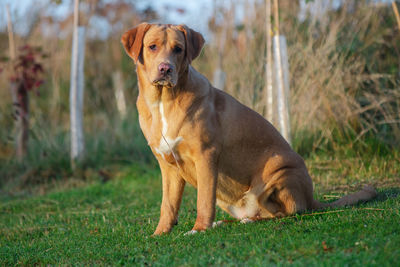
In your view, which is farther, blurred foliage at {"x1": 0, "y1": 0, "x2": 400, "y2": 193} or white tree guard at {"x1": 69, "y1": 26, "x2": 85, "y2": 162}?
white tree guard at {"x1": 69, "y1": 26, "x2": 85, "y2": 162}

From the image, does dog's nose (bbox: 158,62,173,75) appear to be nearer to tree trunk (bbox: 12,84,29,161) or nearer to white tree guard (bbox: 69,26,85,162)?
white tree guard (bbox: 69,26,85,162)

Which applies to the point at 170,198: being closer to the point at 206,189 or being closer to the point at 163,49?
the point at 206,189

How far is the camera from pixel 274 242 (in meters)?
3.44

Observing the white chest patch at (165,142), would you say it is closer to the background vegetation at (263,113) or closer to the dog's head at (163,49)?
the dog's head at (163,49)

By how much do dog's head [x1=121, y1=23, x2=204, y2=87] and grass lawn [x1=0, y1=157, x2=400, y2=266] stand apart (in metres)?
1.46

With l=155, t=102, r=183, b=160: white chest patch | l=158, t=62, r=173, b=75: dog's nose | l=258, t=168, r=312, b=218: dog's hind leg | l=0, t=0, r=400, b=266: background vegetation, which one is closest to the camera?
l=0, t=0, r=400, b=266: background vegetation

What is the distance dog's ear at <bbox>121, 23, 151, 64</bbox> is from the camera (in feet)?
14.1

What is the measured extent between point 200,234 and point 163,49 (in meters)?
1.70

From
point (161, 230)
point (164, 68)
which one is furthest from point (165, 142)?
point (161, 230)

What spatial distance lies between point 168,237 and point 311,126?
4343 mm

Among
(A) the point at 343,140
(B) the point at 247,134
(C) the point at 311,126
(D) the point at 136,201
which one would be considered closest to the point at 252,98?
(C) the point at 311,126

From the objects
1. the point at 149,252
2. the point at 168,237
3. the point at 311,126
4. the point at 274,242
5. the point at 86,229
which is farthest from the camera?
the point at 311,126

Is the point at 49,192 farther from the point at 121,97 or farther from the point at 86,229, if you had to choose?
the point at 121,97

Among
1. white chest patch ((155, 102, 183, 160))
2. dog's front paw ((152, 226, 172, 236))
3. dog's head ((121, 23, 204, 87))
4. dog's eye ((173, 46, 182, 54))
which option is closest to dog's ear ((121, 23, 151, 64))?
dog's head ((121, 23, 204, 87))
